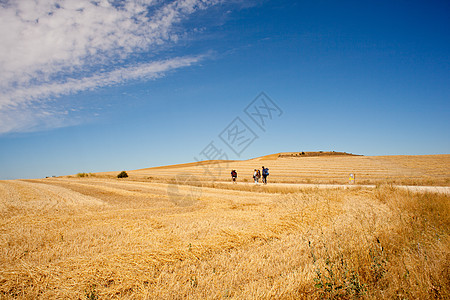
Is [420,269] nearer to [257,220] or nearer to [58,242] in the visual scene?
[257,220]

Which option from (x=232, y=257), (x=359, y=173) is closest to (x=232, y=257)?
(x=232, y=257)

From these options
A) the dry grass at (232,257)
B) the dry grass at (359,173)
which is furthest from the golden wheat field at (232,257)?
the dry grass at (359,173)

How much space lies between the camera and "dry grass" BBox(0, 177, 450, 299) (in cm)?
330

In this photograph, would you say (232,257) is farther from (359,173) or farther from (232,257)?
(359,173)

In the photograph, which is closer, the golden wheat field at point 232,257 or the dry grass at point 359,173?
the golden wheat field at point 232,257

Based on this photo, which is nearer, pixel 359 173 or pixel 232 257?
pixel 232 257

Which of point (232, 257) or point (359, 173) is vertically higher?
point (359, 173)

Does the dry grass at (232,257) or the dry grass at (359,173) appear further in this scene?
the dry grass at (359,173)

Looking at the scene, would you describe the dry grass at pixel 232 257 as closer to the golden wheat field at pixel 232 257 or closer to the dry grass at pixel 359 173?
the golden wheat field at pixel 232 257

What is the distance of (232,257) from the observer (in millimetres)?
4535

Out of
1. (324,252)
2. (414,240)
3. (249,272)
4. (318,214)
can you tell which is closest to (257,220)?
(318,214)

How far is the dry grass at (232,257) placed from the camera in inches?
130

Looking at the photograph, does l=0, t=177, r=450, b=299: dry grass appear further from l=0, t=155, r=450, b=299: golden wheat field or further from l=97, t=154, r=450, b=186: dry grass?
l=97, t=154, r=450, b=186: dry grass

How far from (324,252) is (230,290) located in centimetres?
228
